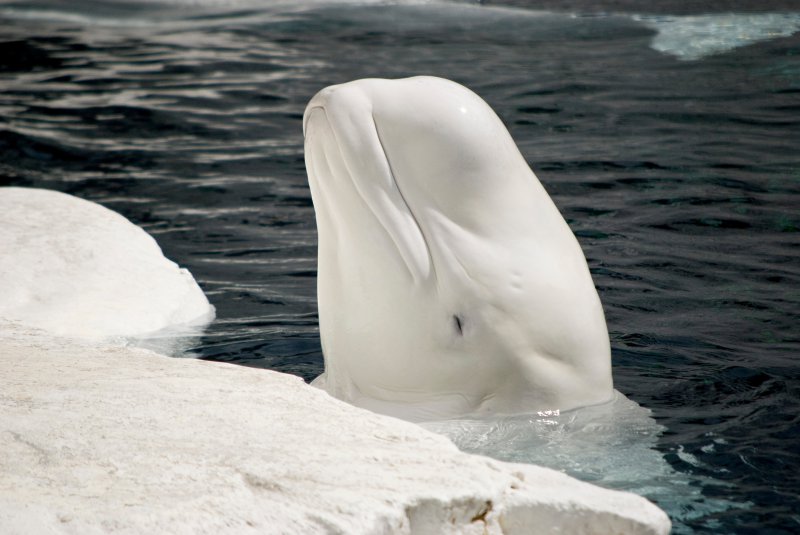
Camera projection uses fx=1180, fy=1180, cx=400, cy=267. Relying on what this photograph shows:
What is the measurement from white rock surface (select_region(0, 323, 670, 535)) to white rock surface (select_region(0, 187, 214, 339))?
1858 mm

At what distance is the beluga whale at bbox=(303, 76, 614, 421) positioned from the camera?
3.54m

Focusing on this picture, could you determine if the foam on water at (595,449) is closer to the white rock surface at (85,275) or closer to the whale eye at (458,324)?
the whale eye at (458,324)

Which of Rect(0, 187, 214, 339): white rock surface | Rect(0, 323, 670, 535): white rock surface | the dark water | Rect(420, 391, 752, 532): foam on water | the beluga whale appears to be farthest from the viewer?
Rect(0, 187, 214, 339): white rock surface

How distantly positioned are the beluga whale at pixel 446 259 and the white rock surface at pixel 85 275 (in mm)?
1749

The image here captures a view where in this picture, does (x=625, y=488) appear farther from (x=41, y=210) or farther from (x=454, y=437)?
(x=41, y=210)

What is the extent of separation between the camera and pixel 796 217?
7293 millimetres

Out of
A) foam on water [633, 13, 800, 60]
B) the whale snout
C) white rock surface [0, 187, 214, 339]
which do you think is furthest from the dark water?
the whale snout

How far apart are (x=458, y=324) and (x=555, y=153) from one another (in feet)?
18.9

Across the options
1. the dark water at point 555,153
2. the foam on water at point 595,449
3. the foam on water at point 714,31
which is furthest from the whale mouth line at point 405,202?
the foam on water at point 714,31

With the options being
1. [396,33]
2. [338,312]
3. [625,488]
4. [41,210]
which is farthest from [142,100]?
[625,488]

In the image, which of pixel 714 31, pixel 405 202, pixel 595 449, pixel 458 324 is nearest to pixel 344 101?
pixel 405 202

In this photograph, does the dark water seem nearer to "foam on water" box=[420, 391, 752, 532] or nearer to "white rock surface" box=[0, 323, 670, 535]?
"foam on water" box=[420, 391, 752, 532]

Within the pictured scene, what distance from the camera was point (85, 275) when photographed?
5.55 meters

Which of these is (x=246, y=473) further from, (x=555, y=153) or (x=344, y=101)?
(x=555, y=153)
